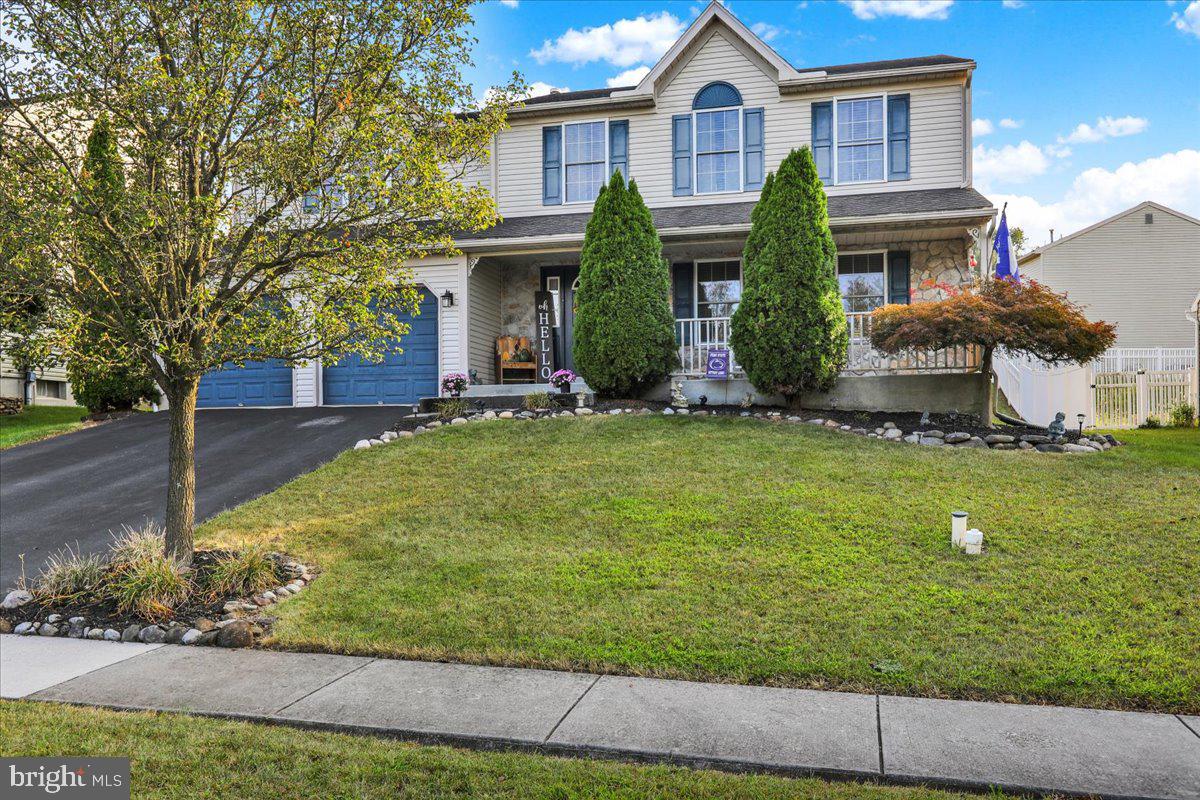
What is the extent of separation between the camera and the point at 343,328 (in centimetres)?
724

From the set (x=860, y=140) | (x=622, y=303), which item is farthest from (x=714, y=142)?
(x=622, y=303)

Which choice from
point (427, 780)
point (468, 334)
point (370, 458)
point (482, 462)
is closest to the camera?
point (427, 780)

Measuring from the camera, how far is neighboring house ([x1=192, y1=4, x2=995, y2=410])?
553 inches

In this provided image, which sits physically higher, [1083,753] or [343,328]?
[343,328]

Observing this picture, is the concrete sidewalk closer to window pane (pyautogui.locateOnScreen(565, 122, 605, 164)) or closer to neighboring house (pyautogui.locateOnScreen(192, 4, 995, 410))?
neighboring house (pyautogui.locateOnScreen(192, 4, 995, 410))

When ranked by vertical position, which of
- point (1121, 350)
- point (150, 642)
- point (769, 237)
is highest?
point (769, 237)

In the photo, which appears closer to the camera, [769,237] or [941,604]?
[941,604]

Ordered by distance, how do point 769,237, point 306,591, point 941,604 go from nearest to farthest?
1. point 941,604
2. point 306,591
3. point 769,237

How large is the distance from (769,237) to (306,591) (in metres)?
8.06

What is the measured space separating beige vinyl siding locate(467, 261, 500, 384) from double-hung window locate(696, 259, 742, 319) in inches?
161

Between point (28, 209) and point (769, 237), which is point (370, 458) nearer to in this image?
point (28, 209)

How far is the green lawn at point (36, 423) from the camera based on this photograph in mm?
13918

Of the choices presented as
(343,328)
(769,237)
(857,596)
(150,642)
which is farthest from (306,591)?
(769,237)

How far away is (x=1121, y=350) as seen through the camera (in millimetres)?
16750
